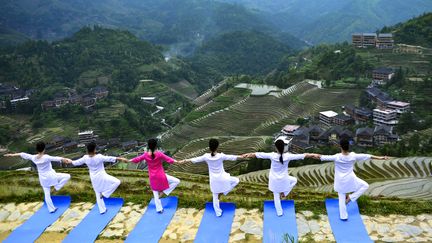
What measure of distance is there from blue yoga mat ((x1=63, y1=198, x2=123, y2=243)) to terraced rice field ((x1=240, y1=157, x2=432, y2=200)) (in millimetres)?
11635

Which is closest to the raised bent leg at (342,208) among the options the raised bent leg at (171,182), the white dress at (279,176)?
the white dress at (279,176)

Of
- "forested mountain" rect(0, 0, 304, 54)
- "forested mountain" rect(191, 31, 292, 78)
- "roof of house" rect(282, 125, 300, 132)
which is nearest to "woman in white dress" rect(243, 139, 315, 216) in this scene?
"roof of house" rect(282, 125, 300, 132)

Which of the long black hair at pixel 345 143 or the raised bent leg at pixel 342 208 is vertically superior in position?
the long black hair at pixel 345 143

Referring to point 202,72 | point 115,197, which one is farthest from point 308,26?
point 115,197

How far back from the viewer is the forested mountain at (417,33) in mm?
55812

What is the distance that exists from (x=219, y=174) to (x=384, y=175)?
15759mm

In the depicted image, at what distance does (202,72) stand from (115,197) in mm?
85440

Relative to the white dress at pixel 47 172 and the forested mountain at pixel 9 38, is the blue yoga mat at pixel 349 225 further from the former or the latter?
the forested mountain at pixel 9 38

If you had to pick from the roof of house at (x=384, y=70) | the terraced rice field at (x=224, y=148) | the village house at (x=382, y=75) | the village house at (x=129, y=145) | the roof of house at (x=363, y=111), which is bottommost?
the village house at (x=129, y=145)

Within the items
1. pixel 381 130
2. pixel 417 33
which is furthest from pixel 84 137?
pixel 417 33

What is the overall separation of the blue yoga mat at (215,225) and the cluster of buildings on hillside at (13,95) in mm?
58905

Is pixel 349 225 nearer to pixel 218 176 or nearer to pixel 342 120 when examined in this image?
pixel 218 176

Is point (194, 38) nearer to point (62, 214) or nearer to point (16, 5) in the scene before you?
point (16, 5)

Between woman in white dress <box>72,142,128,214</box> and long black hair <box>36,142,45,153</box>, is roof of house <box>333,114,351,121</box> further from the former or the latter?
long black hair <box>36,142,45,153</box>
